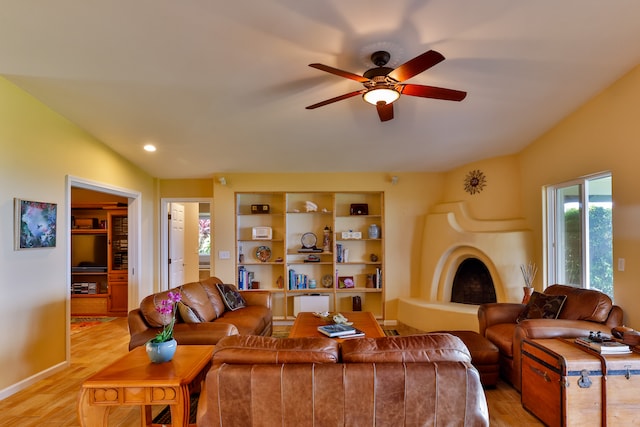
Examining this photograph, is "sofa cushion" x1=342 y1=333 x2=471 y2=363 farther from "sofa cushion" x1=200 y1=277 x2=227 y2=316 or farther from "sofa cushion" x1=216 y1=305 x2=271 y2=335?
"sofa cushion" x1=200 y1=277 x2=227 y2=316

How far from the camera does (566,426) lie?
7.57 feet

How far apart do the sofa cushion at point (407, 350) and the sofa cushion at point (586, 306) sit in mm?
2035

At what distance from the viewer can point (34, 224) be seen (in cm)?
335

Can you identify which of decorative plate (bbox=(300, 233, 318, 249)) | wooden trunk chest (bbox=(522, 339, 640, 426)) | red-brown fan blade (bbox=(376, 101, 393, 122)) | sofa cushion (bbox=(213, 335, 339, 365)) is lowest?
wooden trunk chest (bbox=(522, 339, 640, 426))

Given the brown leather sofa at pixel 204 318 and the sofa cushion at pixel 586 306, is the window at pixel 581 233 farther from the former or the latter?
the brown leather sofa at pixel 204 318

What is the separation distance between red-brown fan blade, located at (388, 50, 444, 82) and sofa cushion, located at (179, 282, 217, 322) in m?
2.77

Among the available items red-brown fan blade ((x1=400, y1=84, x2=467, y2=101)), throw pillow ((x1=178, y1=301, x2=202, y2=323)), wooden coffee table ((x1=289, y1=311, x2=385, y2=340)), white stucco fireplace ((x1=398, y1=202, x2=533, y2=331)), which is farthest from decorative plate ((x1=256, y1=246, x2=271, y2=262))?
red-brown fan blade ((x1=400, y1=84, x2=467, y2=101))

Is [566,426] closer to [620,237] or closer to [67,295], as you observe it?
[620,237]

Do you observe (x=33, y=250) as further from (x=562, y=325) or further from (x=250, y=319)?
(x=562, y=325)

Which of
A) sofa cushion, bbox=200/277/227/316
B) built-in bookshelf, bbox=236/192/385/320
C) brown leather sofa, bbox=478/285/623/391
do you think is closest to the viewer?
brown leather sofa, bbox=478/285/623/391

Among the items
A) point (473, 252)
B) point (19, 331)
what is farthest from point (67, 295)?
point (473, 252)

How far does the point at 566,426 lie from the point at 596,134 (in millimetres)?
2688

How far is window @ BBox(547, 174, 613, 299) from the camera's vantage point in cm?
346

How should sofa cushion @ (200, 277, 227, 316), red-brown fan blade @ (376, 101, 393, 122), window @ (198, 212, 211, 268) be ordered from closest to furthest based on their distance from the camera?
red-brown fan blade @ (376, 101, 393, 122), sofa cushion @ (200, 277, 227, 316), window @ (198, 212, 211, 268)
